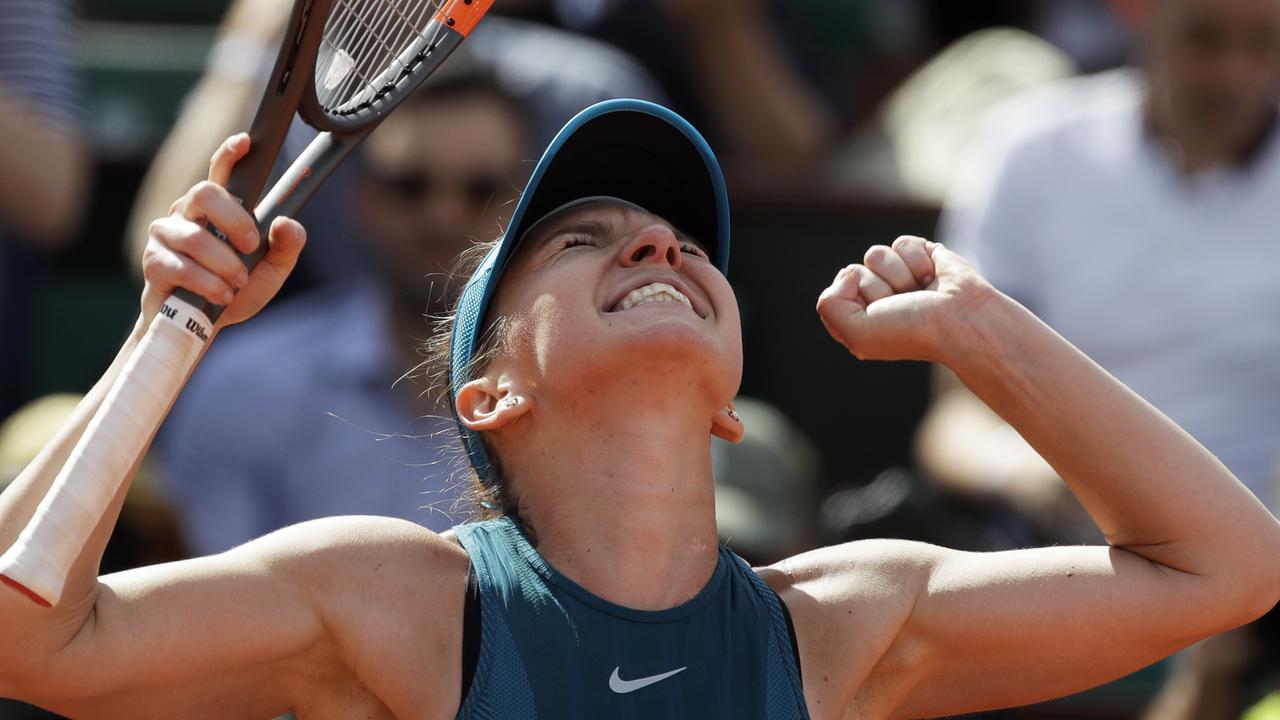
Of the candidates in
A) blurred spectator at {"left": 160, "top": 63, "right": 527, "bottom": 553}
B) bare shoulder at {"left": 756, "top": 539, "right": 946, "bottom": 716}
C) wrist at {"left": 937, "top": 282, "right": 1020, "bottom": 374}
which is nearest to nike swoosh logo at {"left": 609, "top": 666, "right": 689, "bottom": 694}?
bare shoulder at {"left": 756, "top": 539, "right": 946, "bottom": 716}

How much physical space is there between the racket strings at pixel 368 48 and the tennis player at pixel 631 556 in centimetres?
23

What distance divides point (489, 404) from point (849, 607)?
60 cm

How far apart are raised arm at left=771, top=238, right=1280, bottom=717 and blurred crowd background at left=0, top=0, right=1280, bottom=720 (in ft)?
4.38

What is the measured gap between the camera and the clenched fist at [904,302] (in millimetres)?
2594

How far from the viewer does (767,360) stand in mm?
5441

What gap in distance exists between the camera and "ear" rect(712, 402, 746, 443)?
267cm

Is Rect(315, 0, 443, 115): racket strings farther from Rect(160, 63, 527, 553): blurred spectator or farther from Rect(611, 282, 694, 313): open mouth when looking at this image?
Rect(160, 63, 527, 553): blurred spectator

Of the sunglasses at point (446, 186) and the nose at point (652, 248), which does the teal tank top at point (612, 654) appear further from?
the sunglasses at point (446, 186)

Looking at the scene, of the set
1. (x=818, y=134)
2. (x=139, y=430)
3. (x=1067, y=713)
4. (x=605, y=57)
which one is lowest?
(x=1067, y=713)

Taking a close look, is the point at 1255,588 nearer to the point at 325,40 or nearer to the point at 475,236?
the point at 325,40

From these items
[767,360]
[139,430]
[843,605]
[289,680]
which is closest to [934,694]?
[843,605]

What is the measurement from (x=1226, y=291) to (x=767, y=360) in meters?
1.34

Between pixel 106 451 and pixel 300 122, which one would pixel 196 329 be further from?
pixel 300 122

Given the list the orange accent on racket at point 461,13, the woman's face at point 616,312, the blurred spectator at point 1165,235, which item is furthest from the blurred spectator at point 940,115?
the orange accent on racket at point 461,13
